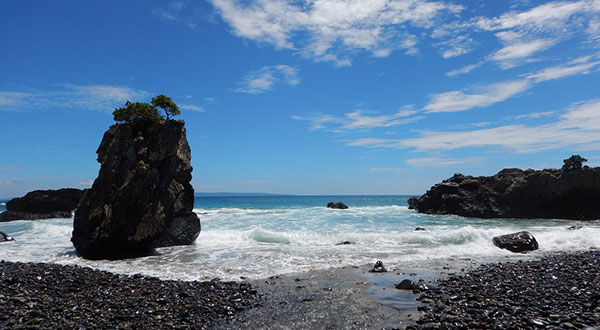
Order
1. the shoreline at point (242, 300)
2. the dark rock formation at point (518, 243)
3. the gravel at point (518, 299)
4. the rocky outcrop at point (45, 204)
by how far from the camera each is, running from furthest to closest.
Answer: the rocky outcrop at point (45, 204), the dark rock formation at point (518, 243), the shoreline at point (242, 300), the gravel at point (518, 299)

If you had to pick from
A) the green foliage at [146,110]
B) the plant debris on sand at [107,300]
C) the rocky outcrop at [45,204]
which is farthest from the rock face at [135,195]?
the rocky outcrop at [45,204]

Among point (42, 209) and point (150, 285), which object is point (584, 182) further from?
point (42, 209)

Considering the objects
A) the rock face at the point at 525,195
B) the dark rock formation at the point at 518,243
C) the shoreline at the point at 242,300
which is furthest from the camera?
the rock face at the point at 525,195

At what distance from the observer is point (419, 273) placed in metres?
14.1

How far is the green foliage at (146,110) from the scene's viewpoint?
19.7 metres

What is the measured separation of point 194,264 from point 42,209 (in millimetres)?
46955

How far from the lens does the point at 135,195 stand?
61.6 feet

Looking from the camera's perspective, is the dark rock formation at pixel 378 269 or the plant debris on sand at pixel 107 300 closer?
the plant debris on sand at pixel 107 300

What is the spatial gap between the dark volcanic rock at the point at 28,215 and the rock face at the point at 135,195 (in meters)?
38.1

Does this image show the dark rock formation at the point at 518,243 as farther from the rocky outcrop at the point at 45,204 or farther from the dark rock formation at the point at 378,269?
the rocky outcrop at the point at 45,204

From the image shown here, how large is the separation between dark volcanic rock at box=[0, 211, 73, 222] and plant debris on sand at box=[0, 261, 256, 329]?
4346cm

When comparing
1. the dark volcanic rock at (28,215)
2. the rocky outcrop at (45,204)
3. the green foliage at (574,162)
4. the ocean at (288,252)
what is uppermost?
the green foliage at (574,162)

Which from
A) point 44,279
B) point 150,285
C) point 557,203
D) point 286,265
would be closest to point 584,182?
point 557,203

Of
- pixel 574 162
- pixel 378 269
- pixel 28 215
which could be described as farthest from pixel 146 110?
pixel 574 162
